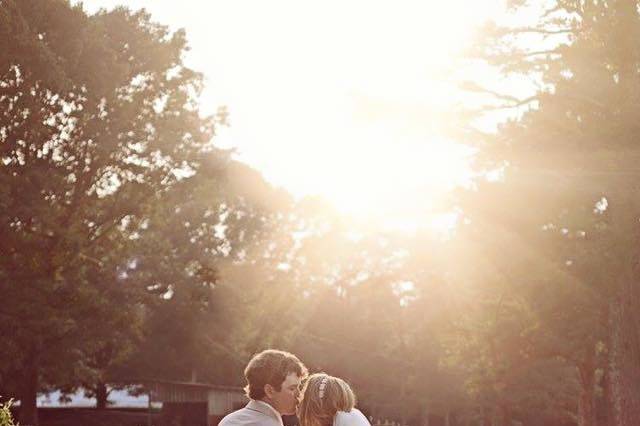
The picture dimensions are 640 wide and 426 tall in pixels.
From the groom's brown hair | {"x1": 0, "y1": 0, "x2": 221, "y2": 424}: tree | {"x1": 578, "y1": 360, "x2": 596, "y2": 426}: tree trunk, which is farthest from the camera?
{"x1": 578, "y1": 360, "x2": 596, "y2": 426}: tree trunk

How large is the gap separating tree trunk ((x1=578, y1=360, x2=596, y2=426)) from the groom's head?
114 ft

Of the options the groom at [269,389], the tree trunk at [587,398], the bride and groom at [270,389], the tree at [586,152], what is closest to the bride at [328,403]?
the bride and groom at [270,389]

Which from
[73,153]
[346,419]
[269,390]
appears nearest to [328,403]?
[346,419]

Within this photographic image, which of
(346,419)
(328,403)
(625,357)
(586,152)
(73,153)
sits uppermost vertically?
(73,153)

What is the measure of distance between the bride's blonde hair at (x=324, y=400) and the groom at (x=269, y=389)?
0.66 m

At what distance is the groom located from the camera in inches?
210

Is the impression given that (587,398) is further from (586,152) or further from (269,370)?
(269,370)

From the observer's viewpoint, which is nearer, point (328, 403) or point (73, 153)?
point (328, 403)

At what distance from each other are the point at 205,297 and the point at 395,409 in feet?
72.5

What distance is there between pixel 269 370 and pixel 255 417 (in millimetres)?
292

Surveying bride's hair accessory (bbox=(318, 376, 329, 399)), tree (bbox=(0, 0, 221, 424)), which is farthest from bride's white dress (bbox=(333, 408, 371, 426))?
tree (bbox=(0, 0, 221, 424))

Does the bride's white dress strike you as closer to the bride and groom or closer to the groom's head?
the bride and groom

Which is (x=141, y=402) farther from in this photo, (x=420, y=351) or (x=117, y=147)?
(x=117, y=147)

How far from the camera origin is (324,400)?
6055 millimetres
